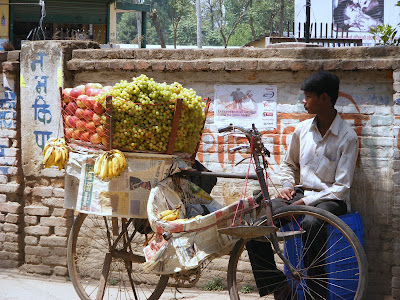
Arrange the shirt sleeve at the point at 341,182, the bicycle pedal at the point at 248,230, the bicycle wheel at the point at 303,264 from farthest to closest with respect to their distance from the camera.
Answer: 1. the shirt sleeve at the point at 341,182
2. the bicycle wheel at the point at 303,264
3. the bicycle pedal at the point at 248,230

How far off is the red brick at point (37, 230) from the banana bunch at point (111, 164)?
225 centimetres

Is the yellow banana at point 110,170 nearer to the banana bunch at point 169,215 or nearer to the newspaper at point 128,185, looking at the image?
the newspaper at point 128,185

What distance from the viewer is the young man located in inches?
171

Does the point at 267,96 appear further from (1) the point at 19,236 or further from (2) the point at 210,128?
(1) the point at 19,236

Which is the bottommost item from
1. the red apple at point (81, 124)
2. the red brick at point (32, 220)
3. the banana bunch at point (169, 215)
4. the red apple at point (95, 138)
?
the red brick at point (32, 220)

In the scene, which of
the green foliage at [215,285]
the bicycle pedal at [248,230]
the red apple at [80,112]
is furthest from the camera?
the green foliage at [215,285]

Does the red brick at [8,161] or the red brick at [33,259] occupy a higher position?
the red brick at [8,161]

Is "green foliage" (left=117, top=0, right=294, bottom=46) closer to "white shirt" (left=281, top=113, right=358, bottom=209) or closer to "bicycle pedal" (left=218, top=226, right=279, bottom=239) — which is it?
"white shirt" (left=281, top=113, right=358, bottom=209)

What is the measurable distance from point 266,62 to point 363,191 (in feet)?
4.61

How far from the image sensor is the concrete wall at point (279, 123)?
5.14 m

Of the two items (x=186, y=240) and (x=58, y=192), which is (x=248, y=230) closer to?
(x=186, y=240)

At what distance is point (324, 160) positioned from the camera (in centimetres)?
455

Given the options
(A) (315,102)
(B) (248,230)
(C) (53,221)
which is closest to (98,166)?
(B) (248,230)

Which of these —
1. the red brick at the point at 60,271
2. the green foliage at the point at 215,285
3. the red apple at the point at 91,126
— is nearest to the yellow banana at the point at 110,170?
the red apple at the point at 91,126
